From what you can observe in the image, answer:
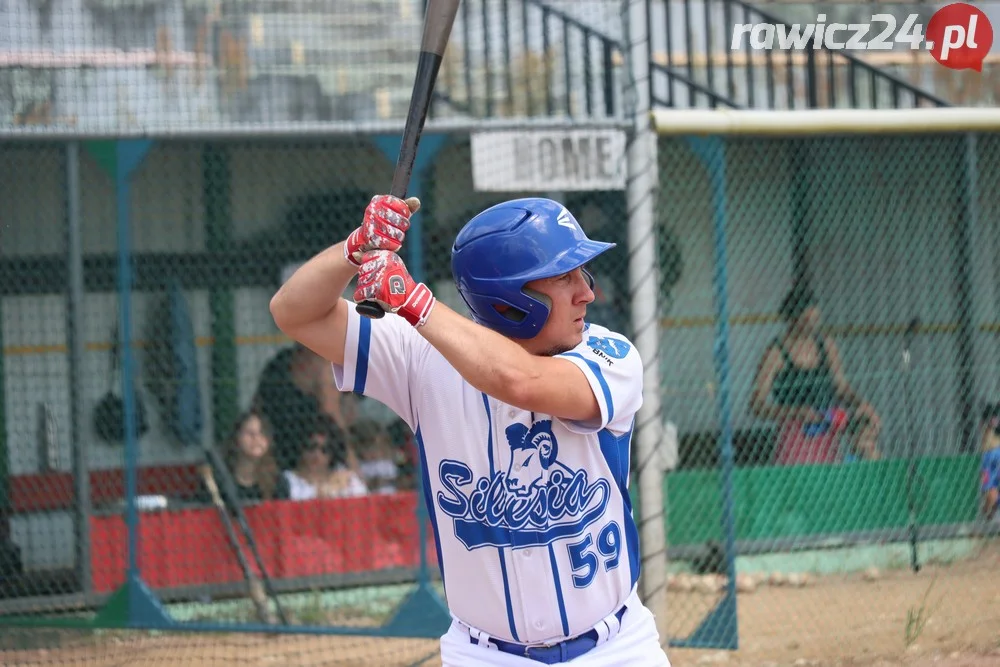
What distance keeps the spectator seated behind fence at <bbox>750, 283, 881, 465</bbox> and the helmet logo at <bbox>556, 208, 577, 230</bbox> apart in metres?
4.01

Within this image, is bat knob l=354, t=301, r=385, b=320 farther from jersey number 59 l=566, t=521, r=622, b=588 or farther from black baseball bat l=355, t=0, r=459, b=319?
jersey number 59 l=566, t=521, r=622, b=588

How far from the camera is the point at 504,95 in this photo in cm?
614

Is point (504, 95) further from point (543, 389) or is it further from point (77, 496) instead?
point (543, 389)

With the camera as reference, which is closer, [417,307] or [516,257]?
[417,307]

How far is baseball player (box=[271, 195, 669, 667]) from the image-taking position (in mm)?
2408

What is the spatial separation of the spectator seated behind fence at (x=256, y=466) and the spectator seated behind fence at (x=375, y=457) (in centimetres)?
47

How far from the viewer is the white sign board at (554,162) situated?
16.8 ft

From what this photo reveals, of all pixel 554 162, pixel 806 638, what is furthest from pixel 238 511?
pixel 806 638

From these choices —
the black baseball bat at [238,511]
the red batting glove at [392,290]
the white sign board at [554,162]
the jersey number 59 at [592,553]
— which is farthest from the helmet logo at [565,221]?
the black baseball bat at [238,511]

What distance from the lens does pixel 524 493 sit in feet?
7.98

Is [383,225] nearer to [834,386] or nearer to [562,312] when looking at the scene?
[562,312]

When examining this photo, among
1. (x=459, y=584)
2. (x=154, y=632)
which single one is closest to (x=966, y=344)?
(x=154, y=632)

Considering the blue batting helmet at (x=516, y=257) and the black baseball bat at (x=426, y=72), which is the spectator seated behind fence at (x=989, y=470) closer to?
the blue batting helmet at (x=516, y=257)

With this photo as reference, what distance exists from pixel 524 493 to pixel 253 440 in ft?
13.6
